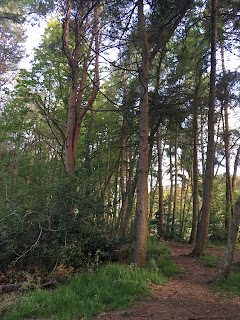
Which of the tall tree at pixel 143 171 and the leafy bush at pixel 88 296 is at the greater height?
the tall tree at pixel 143 171

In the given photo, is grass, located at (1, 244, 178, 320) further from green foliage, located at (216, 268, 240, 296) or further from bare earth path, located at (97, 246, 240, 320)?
green foliage, located at (216, 268, 240, 296)

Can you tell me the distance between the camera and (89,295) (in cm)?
485

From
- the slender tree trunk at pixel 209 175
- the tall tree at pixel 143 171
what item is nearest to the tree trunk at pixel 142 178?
the tall tree at pixel 143 171

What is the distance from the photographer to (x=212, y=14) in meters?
9.25

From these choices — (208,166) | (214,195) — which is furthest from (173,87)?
(214,195)

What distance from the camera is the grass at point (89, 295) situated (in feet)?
13.9

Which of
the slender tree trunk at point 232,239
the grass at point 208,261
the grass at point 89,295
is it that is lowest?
the grass at point 89,295

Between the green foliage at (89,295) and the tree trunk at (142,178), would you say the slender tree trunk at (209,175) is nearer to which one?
the tree trunk at (142,178)

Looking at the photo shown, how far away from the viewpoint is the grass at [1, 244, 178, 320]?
423cm

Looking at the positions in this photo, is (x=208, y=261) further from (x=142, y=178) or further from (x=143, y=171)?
(x=143, y=171)

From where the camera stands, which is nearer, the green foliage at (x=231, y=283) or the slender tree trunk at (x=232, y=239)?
the green foliage at (x=231, y=283)

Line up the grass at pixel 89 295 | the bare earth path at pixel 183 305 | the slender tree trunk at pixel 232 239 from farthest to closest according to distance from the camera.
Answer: the slender tree trunk at pixel 232 239 < the grass at pixel 89 295 < the bare earth path at pixel 183 305

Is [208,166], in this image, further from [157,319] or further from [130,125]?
[157,319]

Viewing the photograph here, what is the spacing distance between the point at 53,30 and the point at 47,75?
8.62ft
